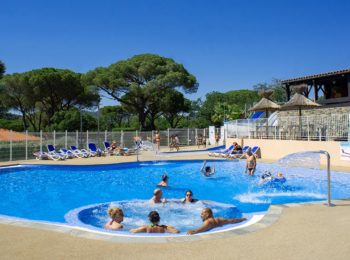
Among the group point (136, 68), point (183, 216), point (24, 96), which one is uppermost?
point (136, 68)

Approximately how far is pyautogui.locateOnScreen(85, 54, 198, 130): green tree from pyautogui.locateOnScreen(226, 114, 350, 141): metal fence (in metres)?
18.0

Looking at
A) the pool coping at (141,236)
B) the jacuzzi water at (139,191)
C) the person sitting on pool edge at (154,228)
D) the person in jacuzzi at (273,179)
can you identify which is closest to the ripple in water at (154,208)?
the jacuzzi water at (139,191)

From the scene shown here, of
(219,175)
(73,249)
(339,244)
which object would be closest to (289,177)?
(219,175)

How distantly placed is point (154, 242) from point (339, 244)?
239 centimetres

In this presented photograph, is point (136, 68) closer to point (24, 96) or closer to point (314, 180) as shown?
point (24, 96)

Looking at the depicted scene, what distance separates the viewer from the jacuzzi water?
29.0 feet

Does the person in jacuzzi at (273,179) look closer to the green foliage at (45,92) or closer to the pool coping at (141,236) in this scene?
the pool coping at (141,236)

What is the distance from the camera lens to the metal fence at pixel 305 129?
1595 centimetres

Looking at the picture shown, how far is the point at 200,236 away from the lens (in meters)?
5.23

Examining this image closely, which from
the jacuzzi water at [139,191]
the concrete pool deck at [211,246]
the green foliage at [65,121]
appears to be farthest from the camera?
the green foliage at [65,121]

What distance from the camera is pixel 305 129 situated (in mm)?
17641

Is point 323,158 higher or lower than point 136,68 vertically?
lower

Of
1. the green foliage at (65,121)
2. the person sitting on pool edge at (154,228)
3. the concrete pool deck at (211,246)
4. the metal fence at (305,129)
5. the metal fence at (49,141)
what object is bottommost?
the person sitting on pool edge at (154,228)

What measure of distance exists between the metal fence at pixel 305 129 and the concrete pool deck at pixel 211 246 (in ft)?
36.8
